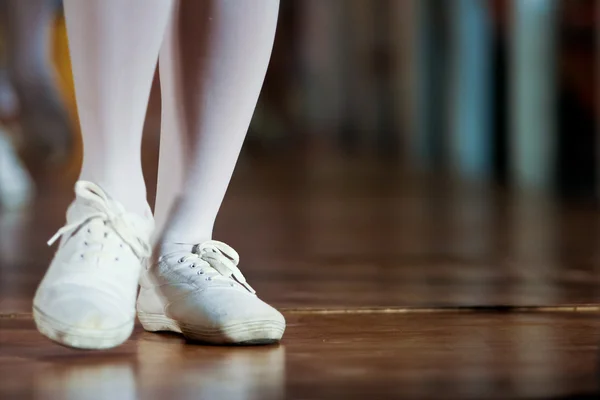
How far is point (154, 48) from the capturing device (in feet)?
3.12

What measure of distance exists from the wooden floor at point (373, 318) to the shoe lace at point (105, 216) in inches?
3.8

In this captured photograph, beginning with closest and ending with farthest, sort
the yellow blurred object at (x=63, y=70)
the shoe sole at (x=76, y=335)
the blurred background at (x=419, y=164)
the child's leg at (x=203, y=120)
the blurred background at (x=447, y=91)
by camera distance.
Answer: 1. the shoe sole at (x=76, y=335)
2. the child's leg at (x=203, y=120)
3. the blurred background at (x=419, y=164)
4. the blurred background at (x=447, y=91)
5. the yellow blurred object at (x=63, y=70)

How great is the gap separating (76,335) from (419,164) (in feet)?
18.2

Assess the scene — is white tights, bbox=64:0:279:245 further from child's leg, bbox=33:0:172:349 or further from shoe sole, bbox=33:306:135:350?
shoe sole, bbox=33:306:135:350

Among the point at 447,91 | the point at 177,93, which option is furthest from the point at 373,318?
the point at 447,91

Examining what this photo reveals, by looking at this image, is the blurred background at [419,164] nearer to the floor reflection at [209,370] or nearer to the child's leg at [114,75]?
the child's leg at [114,75]

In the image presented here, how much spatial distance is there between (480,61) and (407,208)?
2.36 meters

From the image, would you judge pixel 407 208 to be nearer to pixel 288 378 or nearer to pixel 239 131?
pixel 239 131

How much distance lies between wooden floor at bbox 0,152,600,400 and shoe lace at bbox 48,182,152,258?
10cm

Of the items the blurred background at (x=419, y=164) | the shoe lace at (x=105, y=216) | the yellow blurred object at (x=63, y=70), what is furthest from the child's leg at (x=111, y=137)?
the yellow blurred object at (x=63, y=70)

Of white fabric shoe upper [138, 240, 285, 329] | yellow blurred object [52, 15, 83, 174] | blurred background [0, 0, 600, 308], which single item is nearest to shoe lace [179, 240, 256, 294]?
white fabric shoe upper [138, 240, 285, 329]

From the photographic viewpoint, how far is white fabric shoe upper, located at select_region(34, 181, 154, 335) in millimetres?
860

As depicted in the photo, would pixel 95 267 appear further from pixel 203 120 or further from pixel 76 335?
pixel 203 120

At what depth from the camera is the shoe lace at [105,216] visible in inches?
36.4
